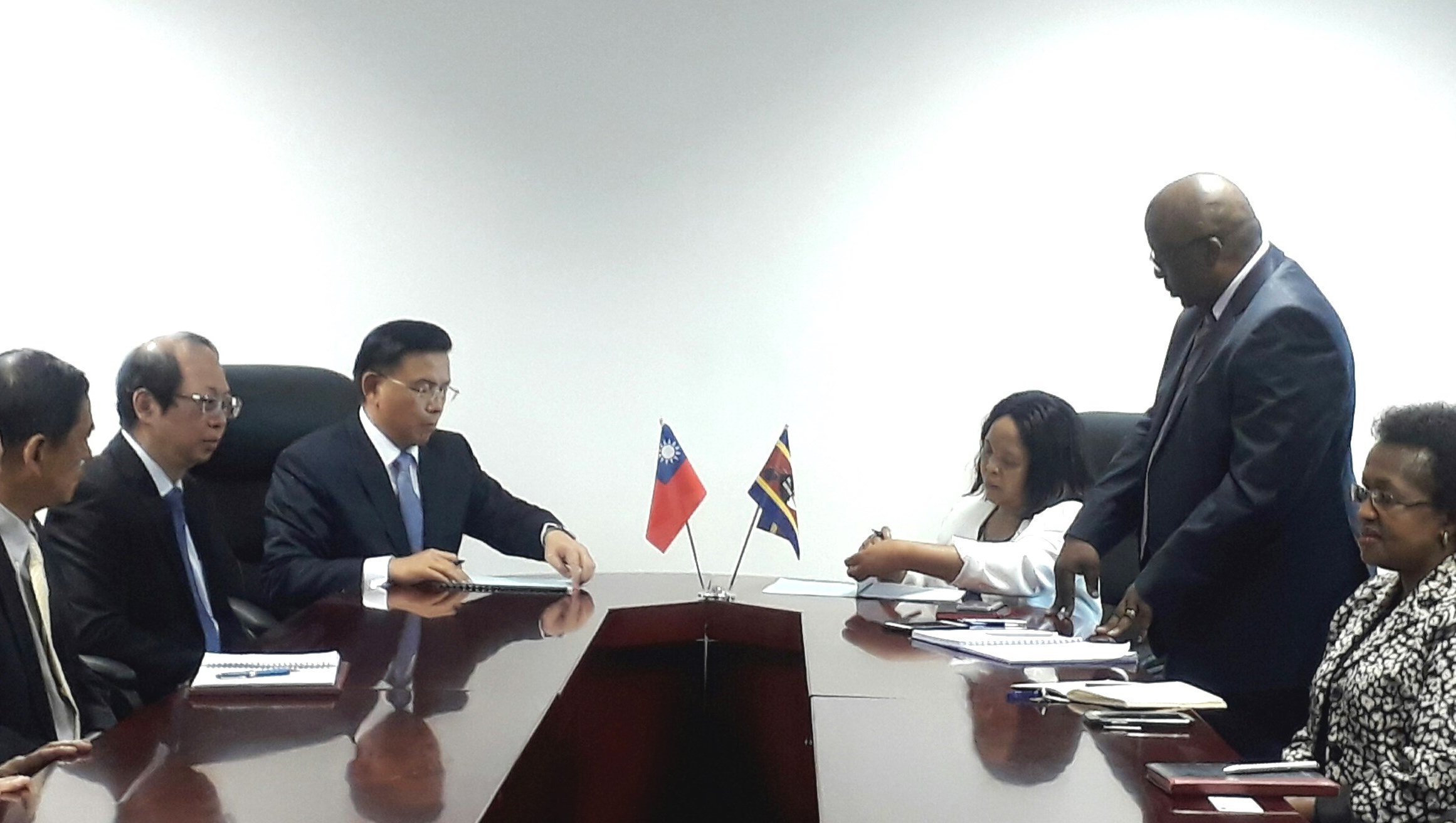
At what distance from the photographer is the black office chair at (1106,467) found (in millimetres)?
3674

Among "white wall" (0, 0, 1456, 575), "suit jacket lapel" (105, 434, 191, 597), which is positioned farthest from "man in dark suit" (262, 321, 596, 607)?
"white wall" (0, 0, 1456, 575)

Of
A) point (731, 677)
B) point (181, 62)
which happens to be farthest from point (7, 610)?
point (181, 62)

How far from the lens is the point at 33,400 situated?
7.92ft

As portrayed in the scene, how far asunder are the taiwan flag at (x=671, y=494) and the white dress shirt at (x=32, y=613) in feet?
4.76

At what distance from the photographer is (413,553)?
337cm

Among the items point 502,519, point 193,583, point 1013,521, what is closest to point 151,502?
point 193,583

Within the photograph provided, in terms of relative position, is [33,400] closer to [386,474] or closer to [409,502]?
[386,474]

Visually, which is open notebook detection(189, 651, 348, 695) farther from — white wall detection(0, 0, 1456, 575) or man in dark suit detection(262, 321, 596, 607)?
white wall detection(0, 0, 1456, 575)

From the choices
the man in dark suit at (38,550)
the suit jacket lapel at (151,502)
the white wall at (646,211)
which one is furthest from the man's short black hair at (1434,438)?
the suit jacket lapel at (151,502)

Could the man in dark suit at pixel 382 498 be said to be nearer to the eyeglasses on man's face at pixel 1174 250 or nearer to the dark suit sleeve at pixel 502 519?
the dark suit sleeve at pixel 502 519

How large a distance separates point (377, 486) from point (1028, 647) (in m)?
1.71

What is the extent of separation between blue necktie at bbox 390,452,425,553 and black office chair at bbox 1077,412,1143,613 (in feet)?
5.75

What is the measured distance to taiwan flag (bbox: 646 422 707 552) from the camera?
347cm

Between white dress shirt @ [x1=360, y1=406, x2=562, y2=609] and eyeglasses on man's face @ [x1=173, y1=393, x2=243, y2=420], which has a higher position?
eyeglasses on man's face @ [x1=173, y1=393, x2=243, y2=420]
